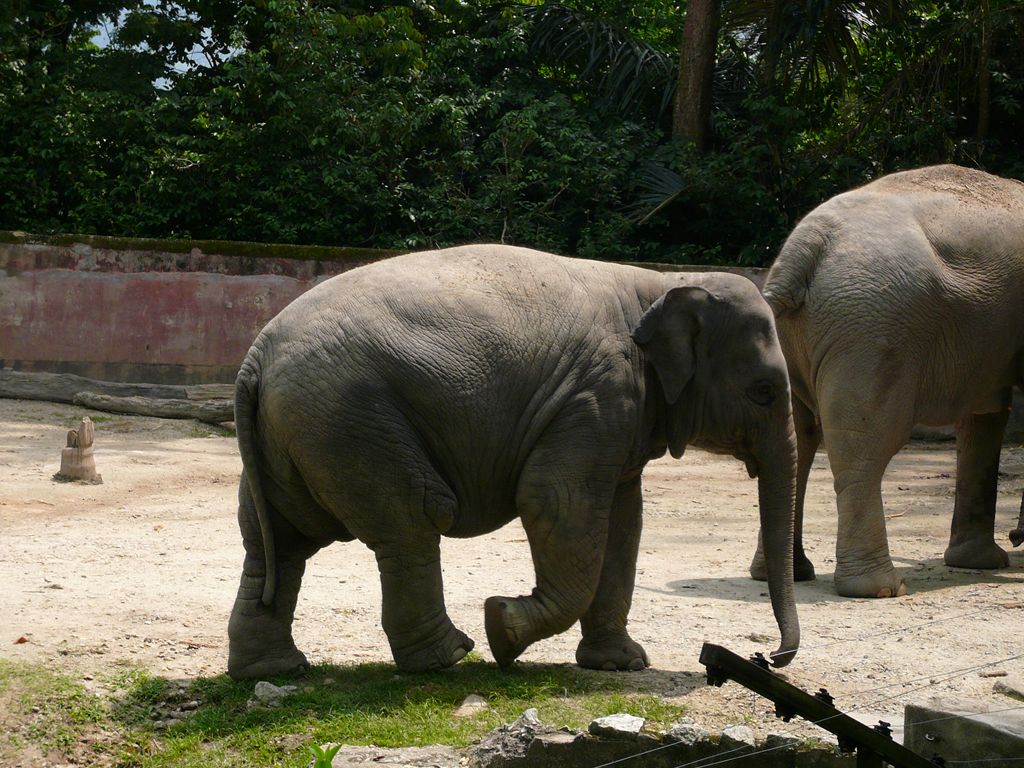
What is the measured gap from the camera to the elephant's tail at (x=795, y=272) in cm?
731

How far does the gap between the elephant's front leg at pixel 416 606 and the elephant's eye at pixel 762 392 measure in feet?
4.51

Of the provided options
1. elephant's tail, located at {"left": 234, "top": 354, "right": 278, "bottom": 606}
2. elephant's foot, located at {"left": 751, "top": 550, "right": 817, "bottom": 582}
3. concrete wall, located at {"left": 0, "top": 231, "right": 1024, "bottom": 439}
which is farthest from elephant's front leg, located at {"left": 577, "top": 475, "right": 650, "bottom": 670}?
concrete wall, located at {"left": 0, "top": 231, "right": 1024, "bottom": 439}

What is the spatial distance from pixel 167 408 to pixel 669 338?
9.97 metres

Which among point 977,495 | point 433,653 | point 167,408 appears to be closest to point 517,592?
point 433,653

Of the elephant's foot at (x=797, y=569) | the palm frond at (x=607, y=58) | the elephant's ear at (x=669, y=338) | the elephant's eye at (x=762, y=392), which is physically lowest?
the elephant's foot at (x=797, y=569)

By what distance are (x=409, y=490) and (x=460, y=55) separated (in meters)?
15.2

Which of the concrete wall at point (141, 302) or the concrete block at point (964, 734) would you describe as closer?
the concrete block at point (964, 734)

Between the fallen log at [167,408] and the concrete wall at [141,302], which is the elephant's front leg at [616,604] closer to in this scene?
the fallen log at [167,408]

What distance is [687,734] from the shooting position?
4.30 meters

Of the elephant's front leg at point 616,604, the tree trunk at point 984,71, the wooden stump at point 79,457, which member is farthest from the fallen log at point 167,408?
the tree trunk at point 984,71

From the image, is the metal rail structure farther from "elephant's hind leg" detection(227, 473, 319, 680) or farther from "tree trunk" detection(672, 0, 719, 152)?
"tree trunk" detection(672, 0, 719, 152)

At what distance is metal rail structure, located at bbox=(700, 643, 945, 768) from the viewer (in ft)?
11.5

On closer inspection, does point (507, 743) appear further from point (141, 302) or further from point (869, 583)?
point (141, 302)

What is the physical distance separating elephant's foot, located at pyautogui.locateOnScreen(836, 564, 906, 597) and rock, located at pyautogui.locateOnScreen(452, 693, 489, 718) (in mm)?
2958
